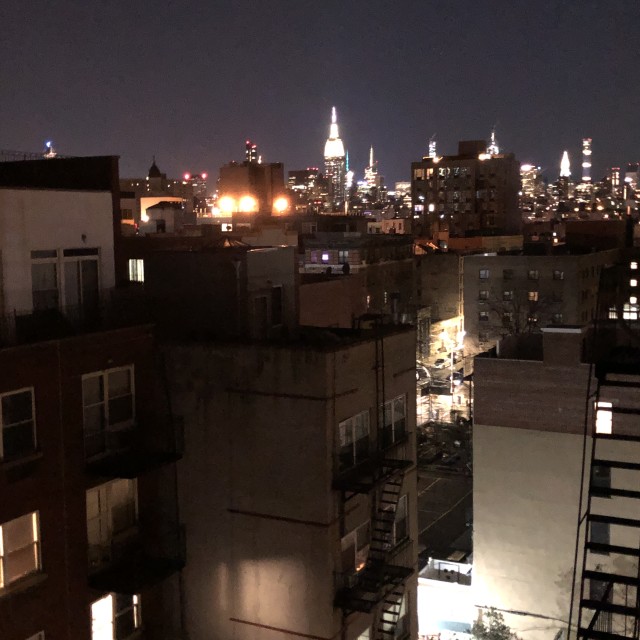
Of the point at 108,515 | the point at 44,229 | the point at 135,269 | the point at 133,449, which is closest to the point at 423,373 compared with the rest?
the point at 135,269

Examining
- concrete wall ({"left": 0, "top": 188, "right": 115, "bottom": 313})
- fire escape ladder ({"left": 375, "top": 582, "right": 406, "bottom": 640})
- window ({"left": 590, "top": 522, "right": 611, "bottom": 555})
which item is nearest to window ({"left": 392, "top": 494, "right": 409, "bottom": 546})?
fire escape ladder ({"left": 375, "top": 582, "right": 406, "bottom": 640})

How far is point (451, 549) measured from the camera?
33.3 metres

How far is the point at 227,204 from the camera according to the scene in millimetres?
112750

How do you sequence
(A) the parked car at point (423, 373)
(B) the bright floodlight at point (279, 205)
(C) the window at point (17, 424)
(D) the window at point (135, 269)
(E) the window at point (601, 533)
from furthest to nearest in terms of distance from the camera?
(B) the bright floodlight at point (279, 205)
(A) the parked car at point (423, 373)
(D) the window at point (135, 269)
(E) the window at point (601, 533)
(C) the window at point (17, 424)

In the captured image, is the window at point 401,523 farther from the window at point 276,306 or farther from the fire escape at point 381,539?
the window at point 276,306

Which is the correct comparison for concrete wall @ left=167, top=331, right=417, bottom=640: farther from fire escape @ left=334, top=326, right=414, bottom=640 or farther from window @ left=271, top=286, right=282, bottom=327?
window @ left=271, top=286, right=282, bottom=327

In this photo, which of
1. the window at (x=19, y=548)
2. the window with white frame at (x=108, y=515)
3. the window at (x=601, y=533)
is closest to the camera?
the window at (x=19, y=548)

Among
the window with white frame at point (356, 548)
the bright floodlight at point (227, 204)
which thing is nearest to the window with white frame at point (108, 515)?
the window with white frame at point (356, 548)

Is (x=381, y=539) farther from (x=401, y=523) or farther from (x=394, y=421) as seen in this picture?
(x=394, y=421)

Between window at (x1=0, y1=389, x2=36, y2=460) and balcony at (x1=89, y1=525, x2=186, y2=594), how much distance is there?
2.69 metres

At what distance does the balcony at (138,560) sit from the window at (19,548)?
4.62 ft

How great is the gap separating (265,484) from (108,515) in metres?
3.00

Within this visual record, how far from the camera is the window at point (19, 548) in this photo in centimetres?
1228

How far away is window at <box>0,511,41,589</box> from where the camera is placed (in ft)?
40.3
